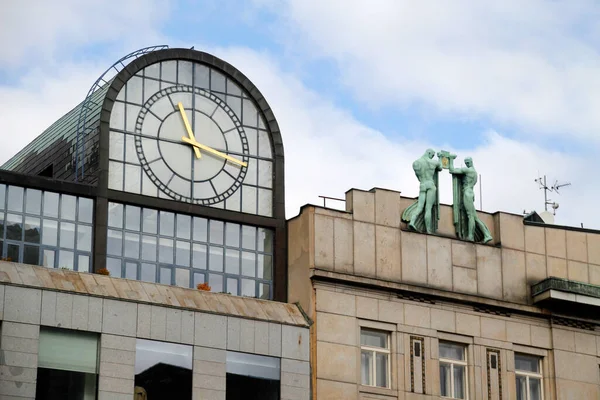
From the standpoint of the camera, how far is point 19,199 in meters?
62.5

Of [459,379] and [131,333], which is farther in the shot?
[459,379]

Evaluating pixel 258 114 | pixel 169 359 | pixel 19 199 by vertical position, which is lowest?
pixel 169 359

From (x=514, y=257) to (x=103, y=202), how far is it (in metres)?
17.2

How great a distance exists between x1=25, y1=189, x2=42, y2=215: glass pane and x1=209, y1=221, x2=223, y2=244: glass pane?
22.1 ft

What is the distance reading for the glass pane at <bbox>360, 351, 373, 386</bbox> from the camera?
213 ft

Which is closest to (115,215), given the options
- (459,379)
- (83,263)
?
(83,263)

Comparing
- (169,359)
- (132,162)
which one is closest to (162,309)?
(169,359)

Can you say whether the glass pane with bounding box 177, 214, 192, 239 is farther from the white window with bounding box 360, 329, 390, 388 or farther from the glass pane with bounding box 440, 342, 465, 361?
the glass pane with bounding box 440, 342, 465, 361

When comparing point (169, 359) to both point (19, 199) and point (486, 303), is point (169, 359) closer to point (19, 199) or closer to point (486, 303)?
point (19, 199)

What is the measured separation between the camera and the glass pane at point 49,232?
62.6m

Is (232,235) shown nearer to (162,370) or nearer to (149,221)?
(149,221)

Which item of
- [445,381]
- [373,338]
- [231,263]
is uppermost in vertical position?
[231,263]

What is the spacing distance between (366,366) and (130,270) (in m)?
9.62

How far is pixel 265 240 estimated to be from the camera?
219ft
